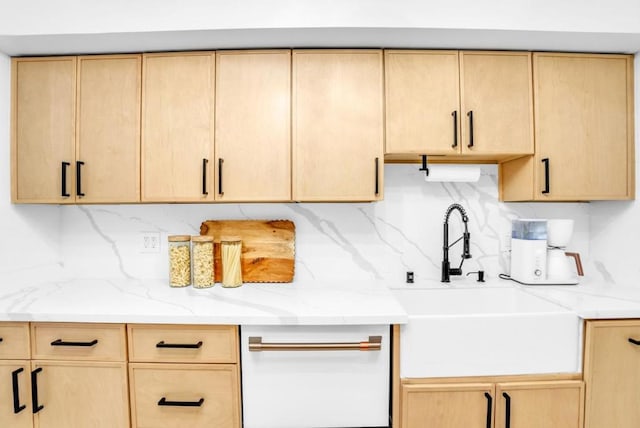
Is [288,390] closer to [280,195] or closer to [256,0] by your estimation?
[280,195]

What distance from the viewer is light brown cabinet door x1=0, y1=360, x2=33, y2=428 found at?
1.38m

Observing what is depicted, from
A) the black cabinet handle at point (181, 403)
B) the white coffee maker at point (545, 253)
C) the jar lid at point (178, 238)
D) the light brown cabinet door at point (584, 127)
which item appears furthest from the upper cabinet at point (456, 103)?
the black cabinet handle at point (181, 403)

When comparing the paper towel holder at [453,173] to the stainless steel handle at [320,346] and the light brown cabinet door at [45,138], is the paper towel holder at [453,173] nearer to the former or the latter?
the stainless steel handle at [320,346]

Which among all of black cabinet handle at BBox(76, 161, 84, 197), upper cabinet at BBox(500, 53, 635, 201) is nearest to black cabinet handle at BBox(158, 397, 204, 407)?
black cabinet handle at BBox(76, 161, 84, 197)

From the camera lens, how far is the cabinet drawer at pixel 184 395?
135 cm

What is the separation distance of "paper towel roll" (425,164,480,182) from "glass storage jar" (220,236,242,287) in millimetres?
1134

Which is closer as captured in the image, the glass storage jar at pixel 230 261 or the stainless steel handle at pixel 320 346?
the stainless steel handle at pixel 320 346

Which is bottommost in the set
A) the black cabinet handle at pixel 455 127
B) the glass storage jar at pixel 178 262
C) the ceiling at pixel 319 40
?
the glass storage jar at pixel 178 262

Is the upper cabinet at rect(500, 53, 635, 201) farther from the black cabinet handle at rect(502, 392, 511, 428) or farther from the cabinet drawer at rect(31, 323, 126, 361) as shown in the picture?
the cabinet drawer at rect(31, 323, 126, 361)

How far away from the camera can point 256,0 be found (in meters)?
1.50

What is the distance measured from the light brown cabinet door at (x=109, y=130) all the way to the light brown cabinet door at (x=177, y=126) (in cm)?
6

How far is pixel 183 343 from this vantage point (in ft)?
4.43

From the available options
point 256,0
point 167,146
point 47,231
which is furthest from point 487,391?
point 47,231

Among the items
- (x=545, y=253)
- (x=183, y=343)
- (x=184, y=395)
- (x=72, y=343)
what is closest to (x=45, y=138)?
(x=72, y=343)
